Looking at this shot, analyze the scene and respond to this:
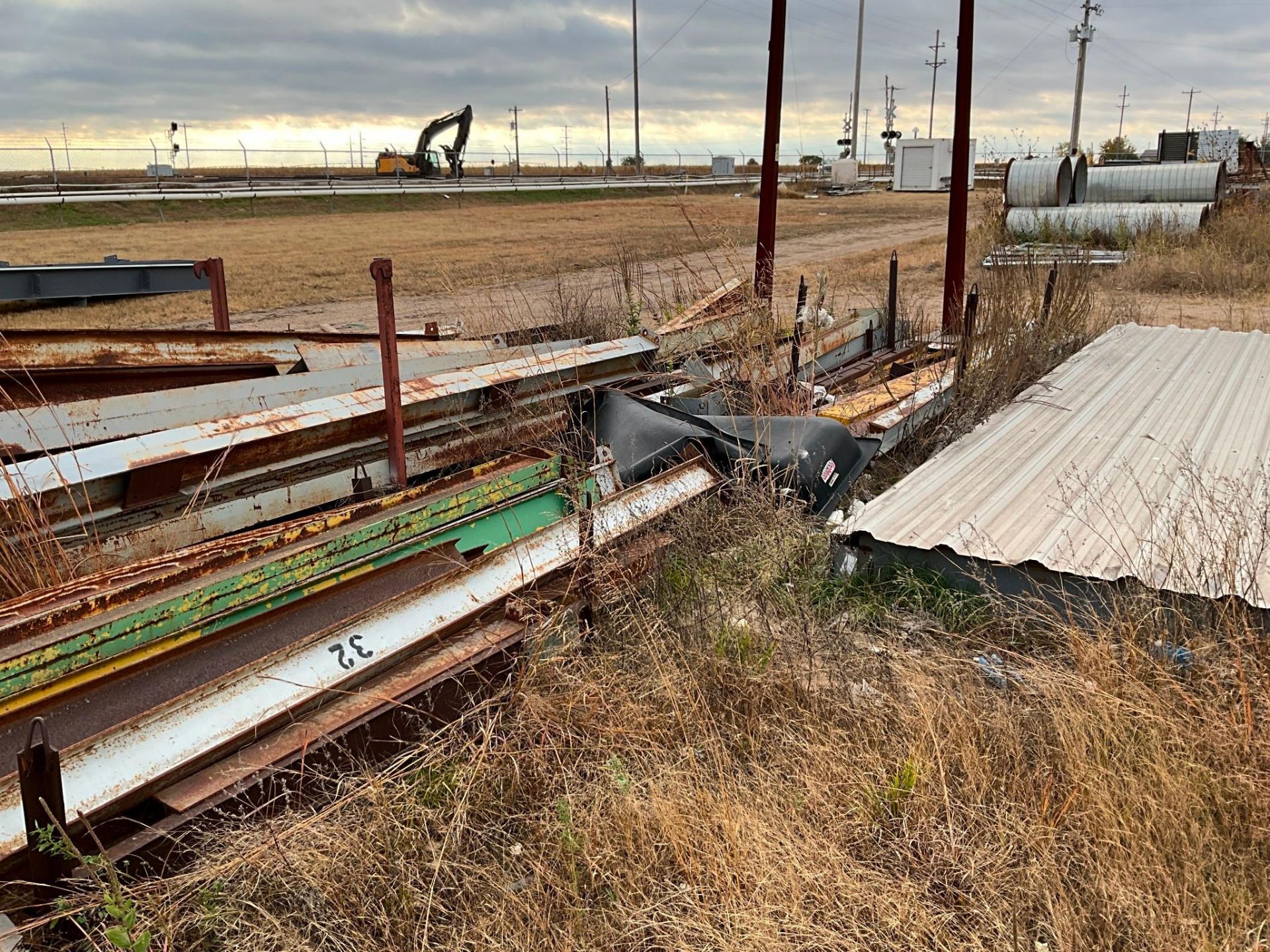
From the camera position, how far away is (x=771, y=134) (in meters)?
6.58

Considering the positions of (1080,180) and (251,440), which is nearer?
(251,440)

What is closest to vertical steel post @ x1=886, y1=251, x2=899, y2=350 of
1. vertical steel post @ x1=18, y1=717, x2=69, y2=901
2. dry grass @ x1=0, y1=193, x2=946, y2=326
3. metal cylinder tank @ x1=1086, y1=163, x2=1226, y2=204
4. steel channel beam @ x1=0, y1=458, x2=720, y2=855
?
dry grass @ x1=0, y1=193, x2=946, y2=326

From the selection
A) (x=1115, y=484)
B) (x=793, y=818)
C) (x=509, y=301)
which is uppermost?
(x=509, y=301)

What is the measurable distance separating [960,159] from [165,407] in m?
5.95

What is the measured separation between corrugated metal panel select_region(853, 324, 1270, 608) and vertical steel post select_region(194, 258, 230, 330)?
146 inches

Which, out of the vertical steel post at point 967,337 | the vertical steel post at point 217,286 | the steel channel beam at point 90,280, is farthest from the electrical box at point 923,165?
the vertical steel post at point 217,286

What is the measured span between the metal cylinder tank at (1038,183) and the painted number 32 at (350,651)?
53.7ft

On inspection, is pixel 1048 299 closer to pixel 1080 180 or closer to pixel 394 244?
pixel 1080 180

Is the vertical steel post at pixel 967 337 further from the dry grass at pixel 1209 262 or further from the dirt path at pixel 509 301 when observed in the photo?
the dry grass at pixel 1209 262

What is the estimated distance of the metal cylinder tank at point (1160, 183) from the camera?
16172 millimetres

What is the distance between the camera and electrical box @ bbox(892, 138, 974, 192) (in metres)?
43.6

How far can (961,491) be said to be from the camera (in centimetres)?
409

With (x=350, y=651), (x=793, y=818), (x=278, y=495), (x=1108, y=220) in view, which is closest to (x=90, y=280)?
(x=278, y=495)

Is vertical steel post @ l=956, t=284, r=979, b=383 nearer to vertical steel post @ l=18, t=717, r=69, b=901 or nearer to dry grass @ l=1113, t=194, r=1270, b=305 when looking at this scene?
vertical steel post @ l=18, t=717, r=69, b=901
